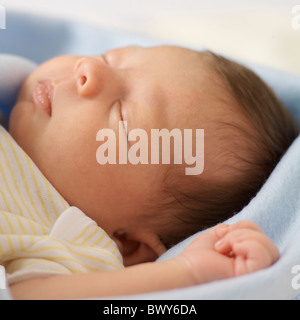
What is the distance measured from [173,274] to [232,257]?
0.33 feet

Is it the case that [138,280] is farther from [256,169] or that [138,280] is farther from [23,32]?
Answer: [23,32]

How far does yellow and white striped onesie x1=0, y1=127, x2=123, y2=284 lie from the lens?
2.52ft

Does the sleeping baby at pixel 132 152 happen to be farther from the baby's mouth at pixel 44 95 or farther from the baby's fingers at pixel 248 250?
the baby's fingers at pixel 248 250

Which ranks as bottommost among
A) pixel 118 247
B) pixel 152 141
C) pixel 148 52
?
pixel 118 247

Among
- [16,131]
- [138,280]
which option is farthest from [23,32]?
[138,280]

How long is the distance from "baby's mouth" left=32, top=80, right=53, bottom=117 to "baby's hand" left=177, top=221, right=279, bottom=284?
44 cm

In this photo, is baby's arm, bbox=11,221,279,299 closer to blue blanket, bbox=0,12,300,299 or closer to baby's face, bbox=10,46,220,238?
blue blanket, bbox=0,12,300,299

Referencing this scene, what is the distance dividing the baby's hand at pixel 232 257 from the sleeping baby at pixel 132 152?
0.58 ft

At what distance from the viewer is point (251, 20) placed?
5.94 feet

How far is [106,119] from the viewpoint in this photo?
0.96 meters

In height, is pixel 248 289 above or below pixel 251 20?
below

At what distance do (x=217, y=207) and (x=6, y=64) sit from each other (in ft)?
1.94
